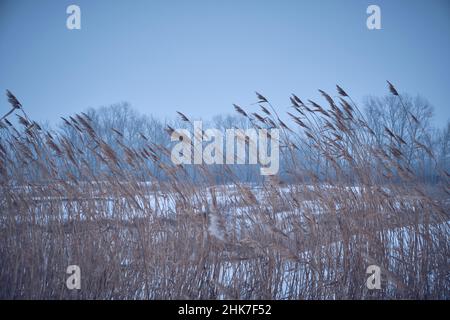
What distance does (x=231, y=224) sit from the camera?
2.45 m

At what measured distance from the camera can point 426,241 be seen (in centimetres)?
218

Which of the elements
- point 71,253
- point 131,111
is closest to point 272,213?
point 71,253

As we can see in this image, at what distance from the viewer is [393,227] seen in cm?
227

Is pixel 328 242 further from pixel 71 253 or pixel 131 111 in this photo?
pixel 131 111

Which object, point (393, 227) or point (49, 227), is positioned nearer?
point (393, 227)

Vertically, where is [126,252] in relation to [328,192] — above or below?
below
